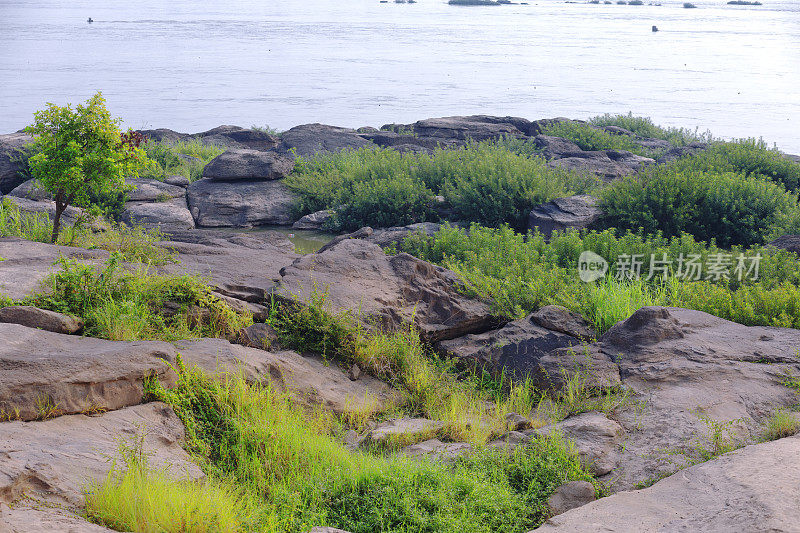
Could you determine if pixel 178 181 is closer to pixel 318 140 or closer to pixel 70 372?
pixel 318 140

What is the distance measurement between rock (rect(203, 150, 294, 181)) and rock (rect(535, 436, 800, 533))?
12.9 metres

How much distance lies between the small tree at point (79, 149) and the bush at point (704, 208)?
8004 mm

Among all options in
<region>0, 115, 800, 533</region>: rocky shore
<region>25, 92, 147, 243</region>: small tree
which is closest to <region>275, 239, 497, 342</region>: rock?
<region>0, 115, 800, 533</region>: rocky shore

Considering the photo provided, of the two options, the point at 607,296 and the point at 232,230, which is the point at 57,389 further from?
the point at 232,230

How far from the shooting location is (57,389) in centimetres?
480

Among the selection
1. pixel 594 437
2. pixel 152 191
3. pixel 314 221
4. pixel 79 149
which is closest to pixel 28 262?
pixel 79 149

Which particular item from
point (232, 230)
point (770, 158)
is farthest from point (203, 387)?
point (770, 158)

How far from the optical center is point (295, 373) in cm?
642

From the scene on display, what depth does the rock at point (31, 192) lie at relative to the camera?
44.8 feet

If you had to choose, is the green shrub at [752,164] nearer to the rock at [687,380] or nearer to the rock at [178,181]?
the rock at [687,380]

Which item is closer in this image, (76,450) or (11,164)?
(76,450)

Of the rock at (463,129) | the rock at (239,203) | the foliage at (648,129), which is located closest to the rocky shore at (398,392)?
the rock at (239,203)

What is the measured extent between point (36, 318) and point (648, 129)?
869 inches

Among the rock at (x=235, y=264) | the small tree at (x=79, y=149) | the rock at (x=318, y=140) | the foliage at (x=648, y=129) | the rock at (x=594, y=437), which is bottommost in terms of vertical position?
the rock at (x=594, y=437)
